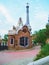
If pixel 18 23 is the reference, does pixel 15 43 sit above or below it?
below

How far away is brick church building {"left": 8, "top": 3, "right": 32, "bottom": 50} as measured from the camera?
27.2 m

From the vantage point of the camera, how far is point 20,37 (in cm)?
2759

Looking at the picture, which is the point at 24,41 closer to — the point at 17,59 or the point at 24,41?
the point at 24,41

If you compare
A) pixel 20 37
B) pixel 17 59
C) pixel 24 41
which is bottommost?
pixel 17 59

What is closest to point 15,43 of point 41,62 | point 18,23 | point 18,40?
point 18,40

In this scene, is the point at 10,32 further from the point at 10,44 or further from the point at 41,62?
the point at 41,62

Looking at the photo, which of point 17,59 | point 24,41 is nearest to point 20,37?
point 24,41

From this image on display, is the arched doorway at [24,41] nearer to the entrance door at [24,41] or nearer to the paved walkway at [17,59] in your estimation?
the entrance door at [24,41]

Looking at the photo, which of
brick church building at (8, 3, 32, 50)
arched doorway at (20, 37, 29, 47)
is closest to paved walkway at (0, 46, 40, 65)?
brick church building at (8, 3, 32, 50)

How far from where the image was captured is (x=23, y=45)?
2747 centimetres

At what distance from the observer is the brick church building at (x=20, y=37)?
27.2 metres

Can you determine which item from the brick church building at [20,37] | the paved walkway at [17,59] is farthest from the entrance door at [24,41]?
the paved walkway at [17,59]

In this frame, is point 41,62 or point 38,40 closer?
point 41,62

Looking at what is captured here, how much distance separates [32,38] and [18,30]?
2.81 m
